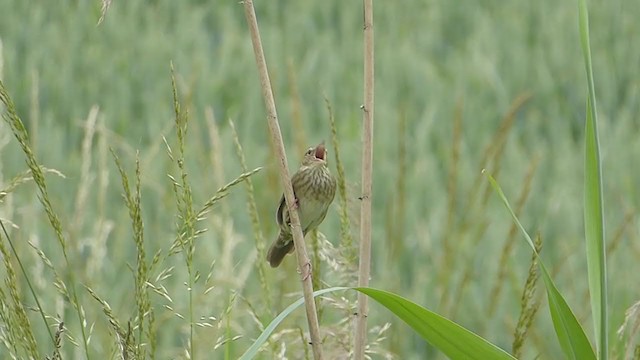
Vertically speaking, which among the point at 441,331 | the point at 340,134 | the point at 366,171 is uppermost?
the point at 366,171

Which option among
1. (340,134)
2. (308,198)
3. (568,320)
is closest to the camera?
(568,320)

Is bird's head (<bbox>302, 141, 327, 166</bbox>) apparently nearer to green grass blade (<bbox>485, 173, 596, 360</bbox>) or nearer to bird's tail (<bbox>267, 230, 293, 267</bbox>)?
bird's tail (<bbox>267, 230, 293, 267</bbox>)

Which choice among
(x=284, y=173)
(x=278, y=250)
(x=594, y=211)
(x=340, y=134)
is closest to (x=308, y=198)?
(x=278, y=250)

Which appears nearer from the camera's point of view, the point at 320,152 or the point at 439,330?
the point at 439,330

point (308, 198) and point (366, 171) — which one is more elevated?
point (366, 171)

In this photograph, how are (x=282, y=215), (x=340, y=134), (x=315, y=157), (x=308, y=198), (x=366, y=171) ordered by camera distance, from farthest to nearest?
(x=340, y=134) < (x=315, y=157) < (x=308, y=198) < (x=282, y=215) < (x=366, y=171)

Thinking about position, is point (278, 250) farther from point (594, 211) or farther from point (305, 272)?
point (594, 211)

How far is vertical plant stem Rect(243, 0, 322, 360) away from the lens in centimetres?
176

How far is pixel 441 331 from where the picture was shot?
5.61 ft

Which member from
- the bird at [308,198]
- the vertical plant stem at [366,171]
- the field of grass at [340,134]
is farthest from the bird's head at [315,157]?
the vertical plant stem at [366,171]

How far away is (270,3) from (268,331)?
723 centimetres

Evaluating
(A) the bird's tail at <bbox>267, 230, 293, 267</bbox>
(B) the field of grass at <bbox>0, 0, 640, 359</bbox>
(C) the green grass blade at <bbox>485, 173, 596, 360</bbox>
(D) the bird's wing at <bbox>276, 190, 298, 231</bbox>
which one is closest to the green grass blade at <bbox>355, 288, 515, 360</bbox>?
(C) the green grass blade at <bbox>485, 173, 596, 360</bbox>

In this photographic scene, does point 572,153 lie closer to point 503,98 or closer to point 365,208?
point 503,98

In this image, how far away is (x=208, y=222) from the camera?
5.37 metres
